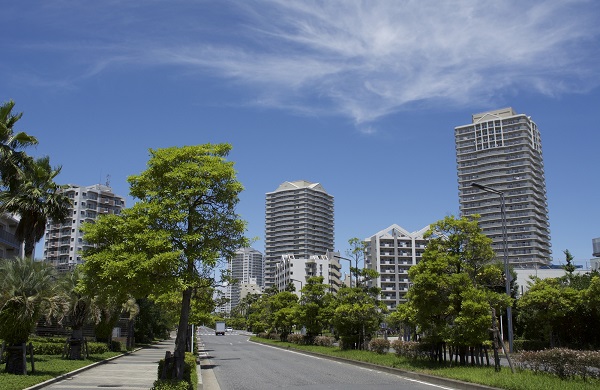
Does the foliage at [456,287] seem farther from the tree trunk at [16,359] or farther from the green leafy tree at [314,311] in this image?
the green leafy tree at [314,311]

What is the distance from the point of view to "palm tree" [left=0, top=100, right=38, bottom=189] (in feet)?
77.2

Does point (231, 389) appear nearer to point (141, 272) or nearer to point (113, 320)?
point (141, 272)

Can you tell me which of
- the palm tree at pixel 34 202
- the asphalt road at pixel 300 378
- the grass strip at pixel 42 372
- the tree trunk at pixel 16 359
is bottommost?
the asphalt road at pixel 300 378

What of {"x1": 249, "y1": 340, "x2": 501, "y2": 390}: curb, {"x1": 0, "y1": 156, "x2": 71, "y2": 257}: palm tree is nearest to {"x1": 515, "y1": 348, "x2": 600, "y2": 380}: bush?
{"x1": 249, "y1": 340, "x2": 501, "y2": 390}: curb

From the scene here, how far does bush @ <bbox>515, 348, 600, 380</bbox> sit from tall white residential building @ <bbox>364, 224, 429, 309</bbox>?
360 ft

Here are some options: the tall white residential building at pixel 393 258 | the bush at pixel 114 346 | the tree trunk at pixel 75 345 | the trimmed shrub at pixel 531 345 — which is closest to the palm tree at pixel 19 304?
the tree trunk at pixel 75 345

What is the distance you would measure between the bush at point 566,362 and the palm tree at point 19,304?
55.1 ft

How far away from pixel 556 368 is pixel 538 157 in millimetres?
151748

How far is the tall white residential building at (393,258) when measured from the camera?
12556cm

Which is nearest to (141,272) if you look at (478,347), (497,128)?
(478,347)

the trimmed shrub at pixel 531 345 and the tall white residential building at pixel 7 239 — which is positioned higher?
the tall white residential building at pixel 7 239

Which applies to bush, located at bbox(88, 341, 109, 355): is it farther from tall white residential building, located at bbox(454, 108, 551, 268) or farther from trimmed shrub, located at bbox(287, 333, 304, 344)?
tall white residential building, located at bbox(454, 108, 551, 268)

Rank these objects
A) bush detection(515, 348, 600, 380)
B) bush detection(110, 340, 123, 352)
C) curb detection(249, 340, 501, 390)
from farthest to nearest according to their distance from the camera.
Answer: bush detection(110, 340, 123, 352), curb detection(249, 340, 501, 390), bush detection(515, 348, 600, 380)

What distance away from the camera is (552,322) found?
Answer: 35.6 m
